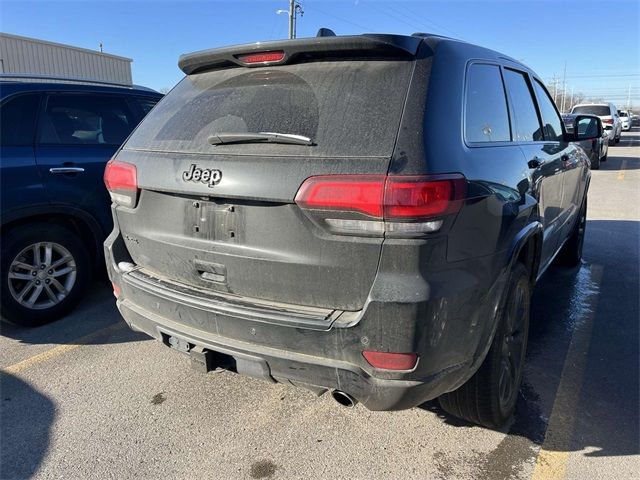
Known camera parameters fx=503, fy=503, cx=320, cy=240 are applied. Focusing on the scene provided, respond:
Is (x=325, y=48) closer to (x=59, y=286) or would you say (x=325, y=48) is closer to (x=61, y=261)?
(x=61, y=261)

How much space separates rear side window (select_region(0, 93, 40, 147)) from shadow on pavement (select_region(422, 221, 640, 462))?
363 cm

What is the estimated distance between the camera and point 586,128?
16.2 ft

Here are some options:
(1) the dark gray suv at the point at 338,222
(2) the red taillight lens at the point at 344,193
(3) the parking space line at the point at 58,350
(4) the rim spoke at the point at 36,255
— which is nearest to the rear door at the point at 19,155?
(4) the rim spoke at the point at 36,255

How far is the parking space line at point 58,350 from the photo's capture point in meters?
3.50

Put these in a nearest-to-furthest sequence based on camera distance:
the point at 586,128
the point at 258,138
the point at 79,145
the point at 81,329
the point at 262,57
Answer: the point at 258,138
the point at 262,57
the point at 81,329
the point at 79,145
the point at 586,128

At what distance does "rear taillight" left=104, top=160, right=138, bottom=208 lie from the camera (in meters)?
2.65

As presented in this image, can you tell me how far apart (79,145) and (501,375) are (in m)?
3.80

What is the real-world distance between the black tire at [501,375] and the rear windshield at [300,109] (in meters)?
1.10

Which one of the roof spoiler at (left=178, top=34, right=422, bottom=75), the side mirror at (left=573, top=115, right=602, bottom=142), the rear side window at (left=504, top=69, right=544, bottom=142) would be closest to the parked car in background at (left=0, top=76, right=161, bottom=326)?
the roof spoiler at (left=178, top=34, right=422, bottom=75)

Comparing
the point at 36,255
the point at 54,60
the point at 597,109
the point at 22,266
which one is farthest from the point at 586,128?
the point at 54,60

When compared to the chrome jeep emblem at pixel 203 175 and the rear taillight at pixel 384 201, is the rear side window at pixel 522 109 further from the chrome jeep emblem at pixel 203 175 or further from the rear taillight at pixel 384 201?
the chrome jeep emblem at pixel 203 175

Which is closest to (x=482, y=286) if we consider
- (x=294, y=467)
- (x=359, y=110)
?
(x=359, y=110)

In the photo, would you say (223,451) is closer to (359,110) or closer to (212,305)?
(212,305)

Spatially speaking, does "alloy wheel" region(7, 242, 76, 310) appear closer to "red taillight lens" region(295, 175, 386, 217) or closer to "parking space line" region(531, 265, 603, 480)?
"red taillight lens" region(295, 175, 386, 217)
